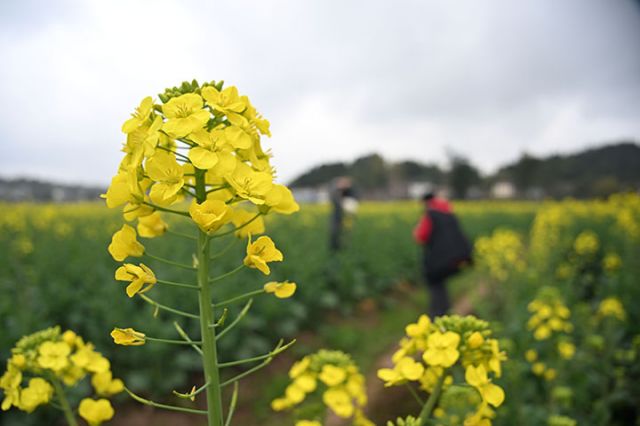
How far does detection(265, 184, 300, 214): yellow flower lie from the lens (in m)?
0.94

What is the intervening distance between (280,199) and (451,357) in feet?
1.98

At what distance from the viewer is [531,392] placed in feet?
11.8

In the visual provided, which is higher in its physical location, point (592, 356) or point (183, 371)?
point (592, 356)

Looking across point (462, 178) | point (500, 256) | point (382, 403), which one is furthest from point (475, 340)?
point (462, 178)

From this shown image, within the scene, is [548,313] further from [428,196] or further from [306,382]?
[428,196]

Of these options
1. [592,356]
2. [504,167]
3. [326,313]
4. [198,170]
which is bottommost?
[326,313]

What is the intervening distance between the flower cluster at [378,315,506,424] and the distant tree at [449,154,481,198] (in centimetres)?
4926

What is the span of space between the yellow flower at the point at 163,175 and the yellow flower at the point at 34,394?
0.70 metres

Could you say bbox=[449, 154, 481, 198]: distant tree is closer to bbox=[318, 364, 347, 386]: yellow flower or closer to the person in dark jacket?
the person in dark jacket

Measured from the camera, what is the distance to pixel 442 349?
1.11 metres

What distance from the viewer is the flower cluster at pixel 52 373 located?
1.12m

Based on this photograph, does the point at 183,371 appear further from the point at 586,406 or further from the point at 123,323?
the point at 586,406

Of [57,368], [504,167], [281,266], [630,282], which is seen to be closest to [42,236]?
[281,266]

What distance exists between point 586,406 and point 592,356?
532mm
